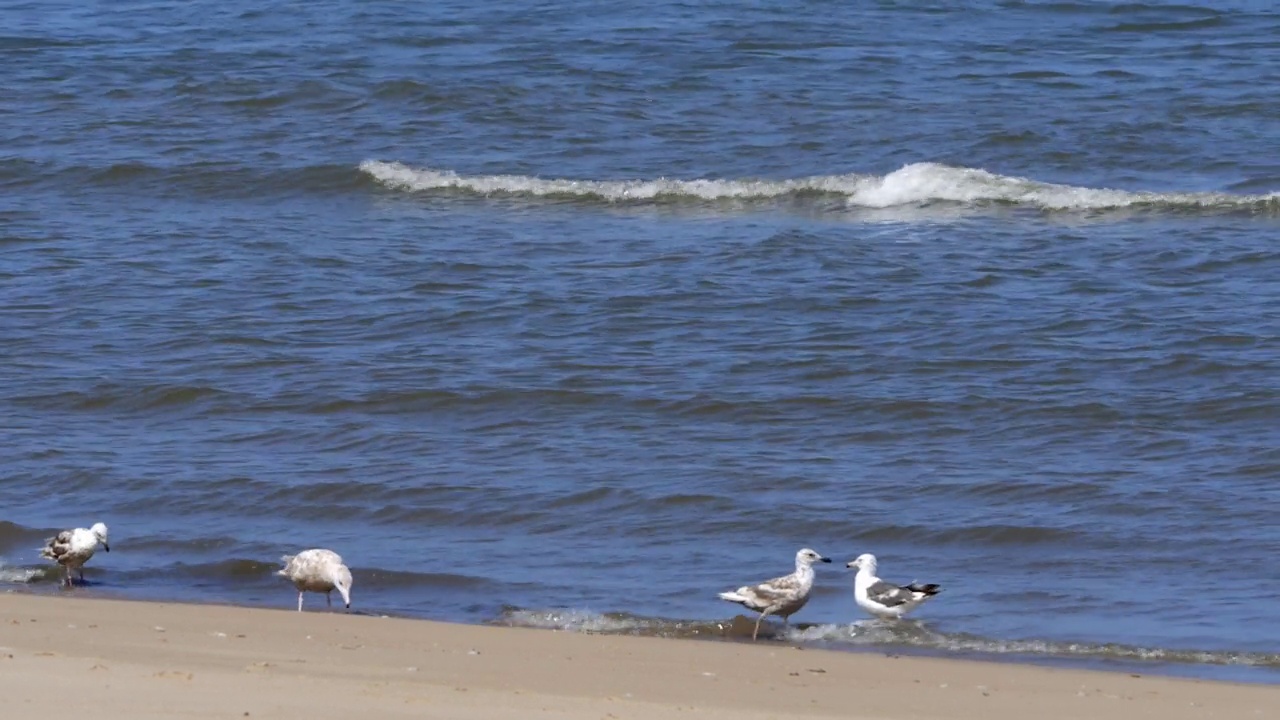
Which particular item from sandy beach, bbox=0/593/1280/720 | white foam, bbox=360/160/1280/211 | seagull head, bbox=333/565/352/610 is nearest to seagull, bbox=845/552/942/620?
sandy beach, bbox=0/593/1280/720

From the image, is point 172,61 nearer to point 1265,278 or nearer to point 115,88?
point 115,88

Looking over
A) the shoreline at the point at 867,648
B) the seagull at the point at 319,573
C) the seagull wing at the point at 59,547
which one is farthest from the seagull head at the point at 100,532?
the seagull at the point at 319,573

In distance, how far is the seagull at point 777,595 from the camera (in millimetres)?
7449

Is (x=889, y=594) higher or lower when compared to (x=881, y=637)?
higher

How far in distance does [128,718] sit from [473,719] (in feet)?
3.11

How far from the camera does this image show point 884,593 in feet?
24.5

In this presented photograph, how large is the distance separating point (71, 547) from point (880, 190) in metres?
8.70

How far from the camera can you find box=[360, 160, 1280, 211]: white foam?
47.6 ft

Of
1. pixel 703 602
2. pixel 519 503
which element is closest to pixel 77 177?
pixel 519 503

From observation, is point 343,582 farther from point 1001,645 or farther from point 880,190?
point 880,190

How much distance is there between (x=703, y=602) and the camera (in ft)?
25.8

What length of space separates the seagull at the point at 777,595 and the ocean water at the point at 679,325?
12 cm

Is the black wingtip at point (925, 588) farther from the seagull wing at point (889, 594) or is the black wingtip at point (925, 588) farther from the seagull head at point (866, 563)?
the seagull head at point (866, 563)

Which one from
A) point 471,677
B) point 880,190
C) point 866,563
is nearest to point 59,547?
point 471,677
